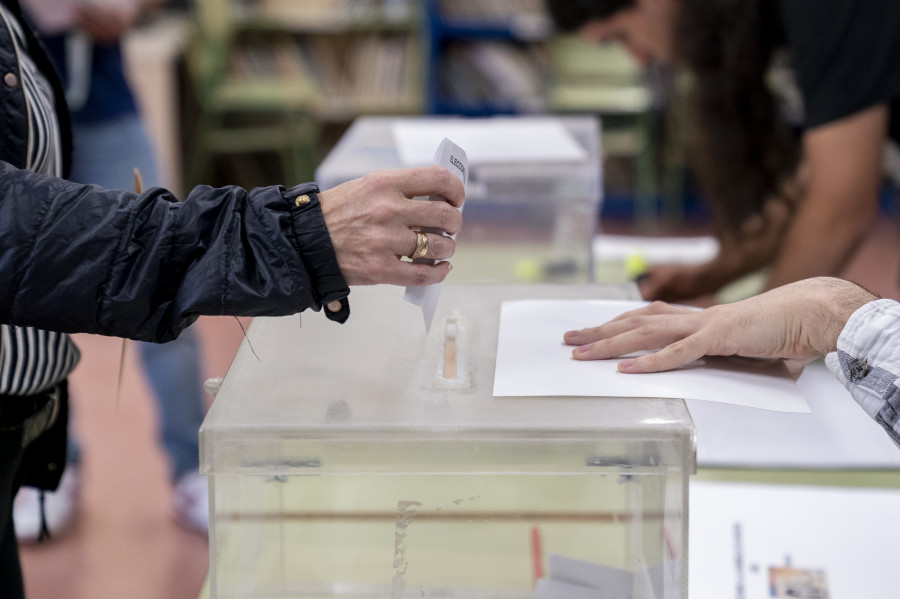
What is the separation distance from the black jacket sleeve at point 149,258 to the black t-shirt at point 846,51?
1.08 metres

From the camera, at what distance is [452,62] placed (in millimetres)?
4191

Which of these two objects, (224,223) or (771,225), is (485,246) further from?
(224,223)

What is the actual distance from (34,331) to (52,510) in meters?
1.31

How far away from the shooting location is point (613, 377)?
0.78m

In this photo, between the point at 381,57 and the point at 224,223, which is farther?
the point at 381,57

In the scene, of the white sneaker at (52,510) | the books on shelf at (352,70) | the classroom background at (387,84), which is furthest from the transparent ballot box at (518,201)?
the books on shelf at (352,70)

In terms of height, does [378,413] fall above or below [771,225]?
below

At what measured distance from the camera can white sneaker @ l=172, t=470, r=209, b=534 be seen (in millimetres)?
2082

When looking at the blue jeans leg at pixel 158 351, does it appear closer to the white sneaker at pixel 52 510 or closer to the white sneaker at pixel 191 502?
the white sneaker at pixel 191 502

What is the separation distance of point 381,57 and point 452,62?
344mm

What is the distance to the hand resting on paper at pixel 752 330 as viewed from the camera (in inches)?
31.7

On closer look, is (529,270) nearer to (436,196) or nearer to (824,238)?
(824,238)

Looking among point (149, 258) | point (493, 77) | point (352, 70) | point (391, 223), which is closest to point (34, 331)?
point (149, 258)

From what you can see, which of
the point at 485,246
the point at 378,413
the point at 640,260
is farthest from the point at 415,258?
the point at 640,260
